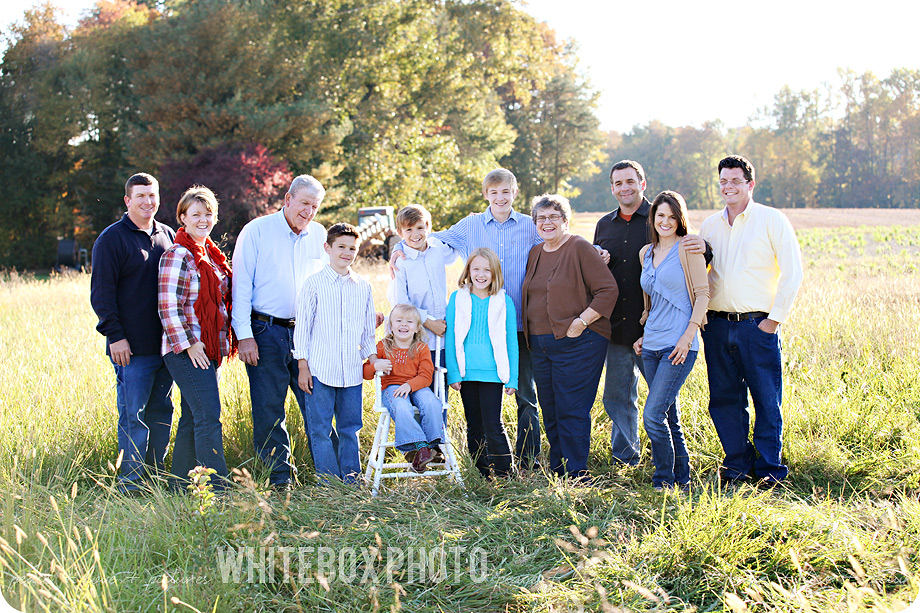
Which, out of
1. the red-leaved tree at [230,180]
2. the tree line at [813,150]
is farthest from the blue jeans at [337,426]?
the tree line at [813,150]

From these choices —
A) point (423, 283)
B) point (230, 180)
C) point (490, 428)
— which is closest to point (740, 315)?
point (490, 428)

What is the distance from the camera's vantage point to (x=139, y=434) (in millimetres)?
4230

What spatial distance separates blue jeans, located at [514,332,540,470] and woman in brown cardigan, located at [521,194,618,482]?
19 centimetres

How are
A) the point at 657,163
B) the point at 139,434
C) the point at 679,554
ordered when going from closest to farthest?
1. the point at 679,554
2. the point at 139,434
3. the point at 657,163

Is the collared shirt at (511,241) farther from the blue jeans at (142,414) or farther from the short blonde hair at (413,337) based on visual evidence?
the blue jeans at (142,414)

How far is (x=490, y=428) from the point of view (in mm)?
4453

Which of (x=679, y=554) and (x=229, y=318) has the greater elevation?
(x=229, y=318)

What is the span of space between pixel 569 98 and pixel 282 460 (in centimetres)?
3538

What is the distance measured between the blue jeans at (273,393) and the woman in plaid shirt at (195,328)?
26 cm

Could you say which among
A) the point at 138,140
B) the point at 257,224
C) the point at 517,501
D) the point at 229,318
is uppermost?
the point at 138,140

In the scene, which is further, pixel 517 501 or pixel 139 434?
pixel 139 434

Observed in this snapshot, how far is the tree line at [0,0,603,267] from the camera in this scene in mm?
18406

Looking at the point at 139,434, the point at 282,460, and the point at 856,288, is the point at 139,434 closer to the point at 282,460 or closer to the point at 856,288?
the point at 282,460

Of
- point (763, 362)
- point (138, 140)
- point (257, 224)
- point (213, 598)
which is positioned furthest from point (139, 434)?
point (138, 140)
